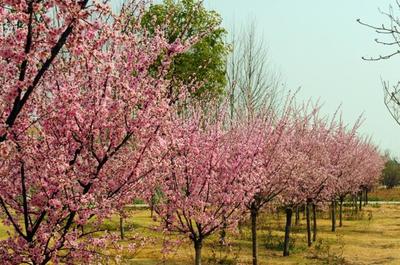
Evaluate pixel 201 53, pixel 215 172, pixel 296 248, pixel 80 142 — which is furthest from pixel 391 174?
pixel 80 142

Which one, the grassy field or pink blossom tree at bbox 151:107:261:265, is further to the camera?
the grassy field

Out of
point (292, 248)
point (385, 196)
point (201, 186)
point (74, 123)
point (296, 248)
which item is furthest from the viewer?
point (385, 196)

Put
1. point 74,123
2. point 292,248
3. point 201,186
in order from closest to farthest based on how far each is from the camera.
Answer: point 74,123 → point 201,186 → point 292,248

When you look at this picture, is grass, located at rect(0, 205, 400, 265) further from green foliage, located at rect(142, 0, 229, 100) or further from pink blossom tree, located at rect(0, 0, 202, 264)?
green foliage, located at rect(142, 0, 229, 100)

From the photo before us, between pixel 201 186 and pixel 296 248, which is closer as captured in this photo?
pixel 201 186

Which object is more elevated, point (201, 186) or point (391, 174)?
point (391, 174)

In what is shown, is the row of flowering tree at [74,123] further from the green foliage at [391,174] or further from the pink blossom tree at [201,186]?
the green foliage at [391,174]

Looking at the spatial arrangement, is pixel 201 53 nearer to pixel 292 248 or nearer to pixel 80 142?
pixel 292 248

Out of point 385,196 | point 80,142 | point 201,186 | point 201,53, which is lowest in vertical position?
point 385,196

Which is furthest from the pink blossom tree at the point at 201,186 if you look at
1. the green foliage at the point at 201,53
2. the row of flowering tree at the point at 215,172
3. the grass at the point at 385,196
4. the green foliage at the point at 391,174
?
the green foliage at the point at 391,174

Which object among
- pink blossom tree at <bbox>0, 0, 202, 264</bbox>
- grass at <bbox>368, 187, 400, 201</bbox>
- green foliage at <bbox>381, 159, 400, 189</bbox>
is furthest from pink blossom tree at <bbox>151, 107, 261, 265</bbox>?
green foliage at <bbox>381, 159, 400, 189</bbox>

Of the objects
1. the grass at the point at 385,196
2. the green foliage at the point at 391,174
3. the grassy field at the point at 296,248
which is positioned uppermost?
the green foliage at the point at 391,174

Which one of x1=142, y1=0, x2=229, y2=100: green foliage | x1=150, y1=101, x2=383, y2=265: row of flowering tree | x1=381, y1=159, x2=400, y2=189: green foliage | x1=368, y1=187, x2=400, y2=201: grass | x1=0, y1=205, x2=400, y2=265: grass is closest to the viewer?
x1=150, y1=101, x2=383, y2=265: row of flowering tree

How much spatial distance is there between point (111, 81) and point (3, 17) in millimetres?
2630
